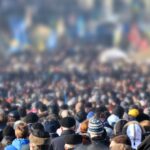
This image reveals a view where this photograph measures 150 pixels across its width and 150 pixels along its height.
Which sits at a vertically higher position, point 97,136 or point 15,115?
point 15,115

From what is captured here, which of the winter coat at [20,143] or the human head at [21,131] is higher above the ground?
the human head at [21,131]

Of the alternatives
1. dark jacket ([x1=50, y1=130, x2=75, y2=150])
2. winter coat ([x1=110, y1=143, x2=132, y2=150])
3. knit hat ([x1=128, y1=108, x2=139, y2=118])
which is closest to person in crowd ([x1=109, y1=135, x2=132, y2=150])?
winter coat ([x1=110, y1=143, x2=132, y2=150])

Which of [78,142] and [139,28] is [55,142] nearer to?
[78,142]

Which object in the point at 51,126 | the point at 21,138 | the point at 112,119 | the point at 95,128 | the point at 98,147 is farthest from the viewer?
the point at 112,119

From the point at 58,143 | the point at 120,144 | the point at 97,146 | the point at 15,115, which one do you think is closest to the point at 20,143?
the point at 58,143

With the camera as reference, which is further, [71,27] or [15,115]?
[71,27]

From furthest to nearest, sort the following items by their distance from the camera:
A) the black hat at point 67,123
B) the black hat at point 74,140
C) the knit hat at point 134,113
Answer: the knit hat at point 134,113 → the black hat at point 67,123 → the black hat at point 74,140

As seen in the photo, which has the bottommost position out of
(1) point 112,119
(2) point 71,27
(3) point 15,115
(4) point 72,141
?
(1) point 112,119

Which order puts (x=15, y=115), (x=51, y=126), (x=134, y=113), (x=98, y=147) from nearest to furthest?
1. (x=98, y=147)
2. (x=51, y=126)
3. (x=15, y=115)
4. (x=134, y=113)

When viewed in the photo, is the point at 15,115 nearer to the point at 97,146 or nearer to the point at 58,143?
the point at 58,143

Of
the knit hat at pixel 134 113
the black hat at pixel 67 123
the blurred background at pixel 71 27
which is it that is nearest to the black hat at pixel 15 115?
the knit hat at pixel 134 113

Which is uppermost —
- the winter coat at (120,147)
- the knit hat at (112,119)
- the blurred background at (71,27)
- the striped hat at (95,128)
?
the blurred background at (71,27)

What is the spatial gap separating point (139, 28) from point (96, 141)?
69.9 meters

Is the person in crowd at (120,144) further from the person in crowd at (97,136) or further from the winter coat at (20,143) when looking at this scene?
the winter coat at (20,143)
